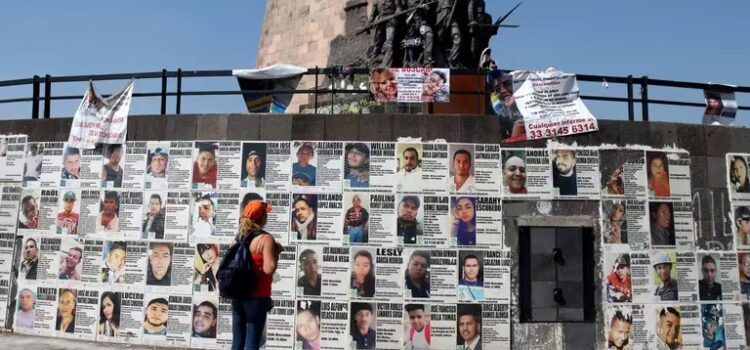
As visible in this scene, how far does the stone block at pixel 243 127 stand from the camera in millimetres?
8766

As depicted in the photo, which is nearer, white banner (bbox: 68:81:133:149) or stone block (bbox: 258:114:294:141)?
stone block (bbox: 258:114:294:141)

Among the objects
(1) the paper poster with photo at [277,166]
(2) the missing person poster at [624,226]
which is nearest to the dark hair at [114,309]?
(1) the paper poster with photo at [277,166]

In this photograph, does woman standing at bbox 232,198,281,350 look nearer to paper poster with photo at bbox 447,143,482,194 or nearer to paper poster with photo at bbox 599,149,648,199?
paper poster with photo at bbox 447,143,482,194

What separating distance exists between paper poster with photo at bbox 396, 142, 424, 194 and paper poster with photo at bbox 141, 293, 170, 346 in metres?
3.36

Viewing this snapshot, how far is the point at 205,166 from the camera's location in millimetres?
8805

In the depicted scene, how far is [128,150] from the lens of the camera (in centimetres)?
911

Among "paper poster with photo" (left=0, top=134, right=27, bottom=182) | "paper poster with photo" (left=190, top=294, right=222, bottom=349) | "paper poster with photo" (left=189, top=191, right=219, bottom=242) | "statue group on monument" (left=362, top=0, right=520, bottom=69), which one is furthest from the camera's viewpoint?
"statue group on monument" (left=362, top=0, right=520, bottom=69)

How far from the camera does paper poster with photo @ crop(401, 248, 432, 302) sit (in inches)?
327

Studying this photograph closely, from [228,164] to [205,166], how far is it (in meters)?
0.32

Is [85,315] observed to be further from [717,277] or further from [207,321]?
[717,277]

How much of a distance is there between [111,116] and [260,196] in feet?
8.50

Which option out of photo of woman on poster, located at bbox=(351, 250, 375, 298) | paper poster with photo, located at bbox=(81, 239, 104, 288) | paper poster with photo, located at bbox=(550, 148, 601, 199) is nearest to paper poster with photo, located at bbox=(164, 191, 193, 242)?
paper poster with photo, located at bbox=(81, 239, 104, 288)

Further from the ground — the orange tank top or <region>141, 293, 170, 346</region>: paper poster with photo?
the orange tank top

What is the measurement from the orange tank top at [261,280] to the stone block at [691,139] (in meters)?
6.19
